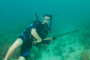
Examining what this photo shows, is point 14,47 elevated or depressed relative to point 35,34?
depressed

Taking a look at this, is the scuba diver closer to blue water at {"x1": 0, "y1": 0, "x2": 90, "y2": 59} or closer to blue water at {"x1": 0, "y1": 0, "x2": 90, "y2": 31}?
blue water at {"x1": 0, "y1": 0, "x2": 90, "y2": 59}

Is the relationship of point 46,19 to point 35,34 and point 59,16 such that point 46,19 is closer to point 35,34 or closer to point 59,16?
point 35,34

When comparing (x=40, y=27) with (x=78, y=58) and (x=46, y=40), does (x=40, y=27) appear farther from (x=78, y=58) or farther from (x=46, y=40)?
(x=78, y=58)

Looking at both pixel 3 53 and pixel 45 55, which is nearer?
pixel 3 53

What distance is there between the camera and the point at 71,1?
199500 millimetres

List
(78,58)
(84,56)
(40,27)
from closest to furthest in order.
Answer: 1. (40,27)
2. (84,56)
3. (78,58)

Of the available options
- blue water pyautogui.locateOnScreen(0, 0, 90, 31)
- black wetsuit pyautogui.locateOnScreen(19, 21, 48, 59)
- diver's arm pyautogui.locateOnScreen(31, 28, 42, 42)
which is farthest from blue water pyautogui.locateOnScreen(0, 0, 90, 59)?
diver's arm pyautogui.locateOnScreen(31, 28, 42, 42)

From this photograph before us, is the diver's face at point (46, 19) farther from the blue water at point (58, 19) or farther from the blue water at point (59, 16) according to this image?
the blue water at point (59, 16)

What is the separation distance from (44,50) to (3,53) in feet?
10.8

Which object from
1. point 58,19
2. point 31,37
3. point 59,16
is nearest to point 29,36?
point 31,37

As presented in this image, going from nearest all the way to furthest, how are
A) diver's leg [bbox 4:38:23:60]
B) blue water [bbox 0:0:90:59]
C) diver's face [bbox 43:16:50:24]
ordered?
diver's leg [bbox 4:38:23:60] < diver's face [bbox 43:16:50:24] < blue water [bbox 0:0:90:59]

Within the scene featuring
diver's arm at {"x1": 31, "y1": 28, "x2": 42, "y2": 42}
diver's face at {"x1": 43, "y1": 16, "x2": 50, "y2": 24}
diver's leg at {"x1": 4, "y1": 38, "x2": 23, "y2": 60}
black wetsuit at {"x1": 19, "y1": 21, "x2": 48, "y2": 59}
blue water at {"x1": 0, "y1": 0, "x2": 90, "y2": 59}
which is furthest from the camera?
blue water at {"x1": 0, "y1": 0, "x2": 90, "y2": 59}

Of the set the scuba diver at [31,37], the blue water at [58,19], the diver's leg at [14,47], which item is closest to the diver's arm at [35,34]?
the scuba diver at [31,37]

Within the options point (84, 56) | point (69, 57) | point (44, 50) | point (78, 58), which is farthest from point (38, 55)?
point (84, 56)
